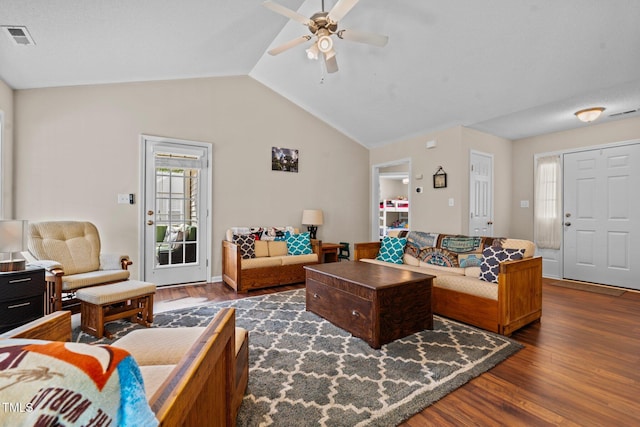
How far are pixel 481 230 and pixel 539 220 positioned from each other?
1.08 meters

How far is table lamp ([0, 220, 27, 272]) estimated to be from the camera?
235cm

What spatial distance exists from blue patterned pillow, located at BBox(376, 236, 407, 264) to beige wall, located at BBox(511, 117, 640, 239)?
2.83m

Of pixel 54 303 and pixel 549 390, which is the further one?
pixel 54 303

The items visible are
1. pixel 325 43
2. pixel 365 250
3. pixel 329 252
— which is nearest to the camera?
pixel 325 43

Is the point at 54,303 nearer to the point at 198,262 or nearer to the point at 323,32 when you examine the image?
the point at 198,262

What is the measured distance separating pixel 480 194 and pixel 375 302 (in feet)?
11.5

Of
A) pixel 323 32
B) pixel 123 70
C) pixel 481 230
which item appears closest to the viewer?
pixel 323 32

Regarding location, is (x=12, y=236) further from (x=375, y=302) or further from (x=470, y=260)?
(x=470, y=260)

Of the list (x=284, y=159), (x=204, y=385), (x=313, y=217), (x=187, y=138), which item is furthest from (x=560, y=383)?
(x=187, y=138)

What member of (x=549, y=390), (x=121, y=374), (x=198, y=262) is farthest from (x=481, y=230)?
(x=121, y=374)

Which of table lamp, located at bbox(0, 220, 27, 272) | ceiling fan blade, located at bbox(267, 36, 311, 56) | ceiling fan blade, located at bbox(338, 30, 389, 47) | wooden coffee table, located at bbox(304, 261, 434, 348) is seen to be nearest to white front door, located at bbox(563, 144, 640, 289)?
wooden coffee table, located at bbox(304, 261, 434, 348)

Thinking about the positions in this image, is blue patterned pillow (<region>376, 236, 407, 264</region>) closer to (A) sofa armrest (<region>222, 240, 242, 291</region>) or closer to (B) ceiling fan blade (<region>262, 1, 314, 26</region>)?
(A) sofa armrest (<region>222, 240, 242, 291</region>)

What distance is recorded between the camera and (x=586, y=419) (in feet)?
5.12

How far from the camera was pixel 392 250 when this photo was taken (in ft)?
12.8
